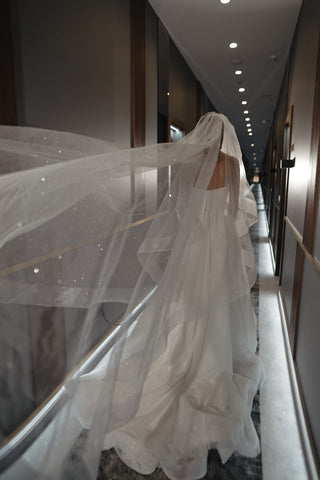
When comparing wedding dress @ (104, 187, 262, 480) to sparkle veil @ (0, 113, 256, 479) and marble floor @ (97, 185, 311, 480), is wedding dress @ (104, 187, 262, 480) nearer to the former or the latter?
marble floor @ (97, 185, 311, 480)

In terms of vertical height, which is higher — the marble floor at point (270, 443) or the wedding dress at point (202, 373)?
the wedding dress at point (202, 373)

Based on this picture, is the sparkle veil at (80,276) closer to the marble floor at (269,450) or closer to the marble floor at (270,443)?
the marble floor at (269,450)

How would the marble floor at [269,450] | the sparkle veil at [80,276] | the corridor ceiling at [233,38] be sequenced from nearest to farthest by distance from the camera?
1. the sparkle veil at [80,276]
2. the marble floor at [269,450]
3. the corridor ceiling at [233,38]

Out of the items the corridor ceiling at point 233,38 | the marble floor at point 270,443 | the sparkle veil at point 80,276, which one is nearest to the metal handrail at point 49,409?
the sparkle veil at point 80,276

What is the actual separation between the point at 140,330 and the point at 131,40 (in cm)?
251

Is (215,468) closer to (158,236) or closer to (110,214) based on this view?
(158,236)

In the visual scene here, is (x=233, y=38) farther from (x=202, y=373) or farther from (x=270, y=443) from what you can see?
(x=270, y=443)

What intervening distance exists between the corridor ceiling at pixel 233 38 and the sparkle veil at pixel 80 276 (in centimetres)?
253

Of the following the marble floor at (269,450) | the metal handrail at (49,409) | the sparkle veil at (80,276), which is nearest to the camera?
the sparkle veil at (80,276)

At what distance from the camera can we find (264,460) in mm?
1429

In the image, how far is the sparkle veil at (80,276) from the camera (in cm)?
101

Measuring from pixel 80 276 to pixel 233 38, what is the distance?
380cm

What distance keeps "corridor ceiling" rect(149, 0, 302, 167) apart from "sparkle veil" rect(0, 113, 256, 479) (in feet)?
8.32

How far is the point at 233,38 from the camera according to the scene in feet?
12.5
